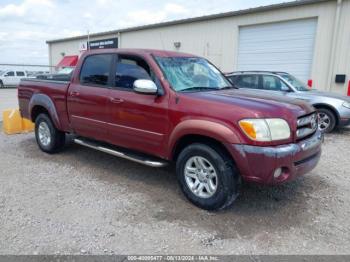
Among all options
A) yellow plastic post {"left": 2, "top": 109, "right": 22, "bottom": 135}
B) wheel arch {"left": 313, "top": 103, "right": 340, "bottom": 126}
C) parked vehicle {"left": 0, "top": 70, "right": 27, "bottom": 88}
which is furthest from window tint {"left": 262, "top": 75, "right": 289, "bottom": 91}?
parked vehicle {"left": 0, "top": 70, "right": 27, "bottom": 88}

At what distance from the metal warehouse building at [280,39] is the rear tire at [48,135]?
1008 centimetres

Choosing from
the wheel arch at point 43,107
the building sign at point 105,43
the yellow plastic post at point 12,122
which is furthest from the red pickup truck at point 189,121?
the building sign at point 105,43

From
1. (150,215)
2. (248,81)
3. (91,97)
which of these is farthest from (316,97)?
(150,215)

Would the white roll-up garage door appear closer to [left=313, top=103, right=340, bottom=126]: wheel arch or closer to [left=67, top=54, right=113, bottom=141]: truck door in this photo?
[left=313, top=103, right=340, bottom=126]: wheel arch

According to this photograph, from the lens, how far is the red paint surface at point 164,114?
10.7ft

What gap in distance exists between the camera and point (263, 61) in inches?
537

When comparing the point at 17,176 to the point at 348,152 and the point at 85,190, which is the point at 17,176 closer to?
the point at 85,190

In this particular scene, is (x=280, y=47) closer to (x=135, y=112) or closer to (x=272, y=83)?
(x=272, y=83)

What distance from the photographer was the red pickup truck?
3232 millimetres

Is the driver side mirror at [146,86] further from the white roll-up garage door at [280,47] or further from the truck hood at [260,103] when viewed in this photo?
the white roll-up garage door at [280,47]

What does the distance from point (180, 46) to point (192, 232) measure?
1484 cm

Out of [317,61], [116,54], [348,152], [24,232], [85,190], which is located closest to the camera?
[24,232]

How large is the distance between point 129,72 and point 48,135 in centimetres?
249

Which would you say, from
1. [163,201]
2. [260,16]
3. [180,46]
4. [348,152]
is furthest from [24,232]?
[180,46]
